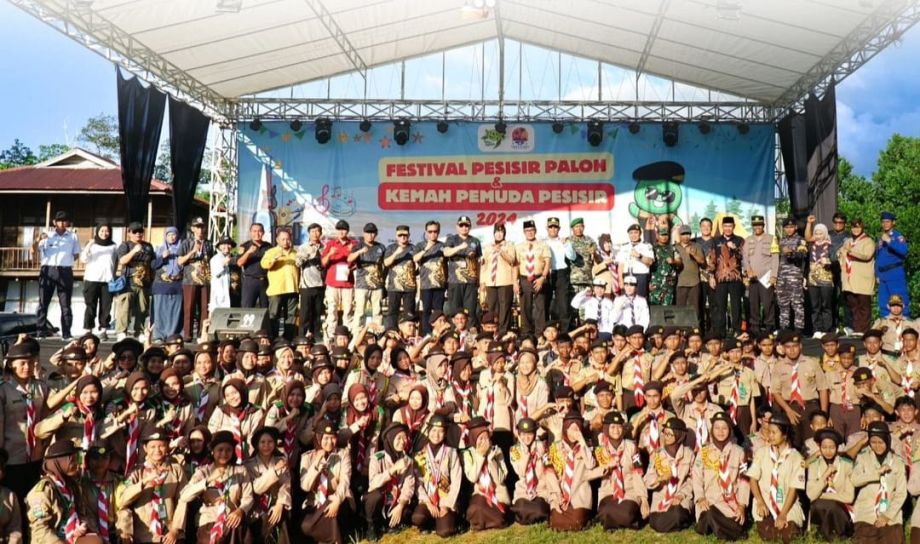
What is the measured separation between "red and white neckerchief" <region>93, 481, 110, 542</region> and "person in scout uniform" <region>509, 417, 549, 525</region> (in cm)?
273

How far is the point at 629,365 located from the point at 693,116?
8390 mm

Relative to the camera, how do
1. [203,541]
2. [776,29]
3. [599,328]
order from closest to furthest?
1. [203,541]
2. [599,328]
3. [776,29]

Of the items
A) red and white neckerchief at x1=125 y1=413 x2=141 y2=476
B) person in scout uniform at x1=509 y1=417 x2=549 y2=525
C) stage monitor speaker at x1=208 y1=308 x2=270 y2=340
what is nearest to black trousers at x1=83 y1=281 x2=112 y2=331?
stage monitor speaker at x1=208 y1=308 x2=270 y2=340

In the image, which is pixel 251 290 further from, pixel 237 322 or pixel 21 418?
pixel 21 418

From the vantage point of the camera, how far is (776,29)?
11016mm

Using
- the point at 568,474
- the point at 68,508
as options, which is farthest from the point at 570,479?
the point at 68,508

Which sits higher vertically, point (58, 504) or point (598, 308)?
point (598, 308)

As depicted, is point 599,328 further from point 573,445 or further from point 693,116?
point 693,116

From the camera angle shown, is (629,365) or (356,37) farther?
(356,37)

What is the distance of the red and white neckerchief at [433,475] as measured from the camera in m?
5.65

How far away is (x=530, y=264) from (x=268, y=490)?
483 cm

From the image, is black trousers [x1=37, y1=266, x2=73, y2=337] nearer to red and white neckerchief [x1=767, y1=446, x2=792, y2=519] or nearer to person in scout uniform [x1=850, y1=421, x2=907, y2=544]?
red and white neckerchief [x1=767, y1=446, x2=792, y2=519]

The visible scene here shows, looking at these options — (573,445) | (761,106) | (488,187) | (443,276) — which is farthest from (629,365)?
(761,106)

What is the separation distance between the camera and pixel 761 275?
9.51 metres
